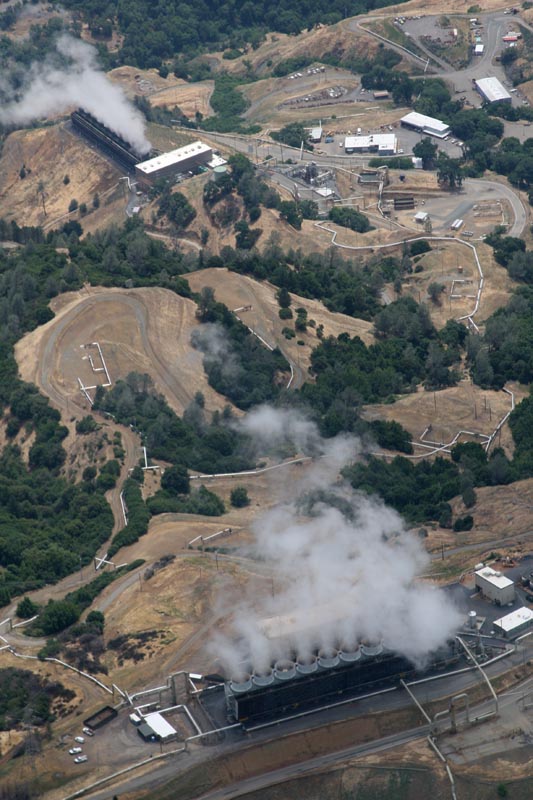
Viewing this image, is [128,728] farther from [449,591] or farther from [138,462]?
[138,462]

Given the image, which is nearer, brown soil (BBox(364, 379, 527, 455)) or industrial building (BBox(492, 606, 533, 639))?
industrial building (BBox(492, 606, 533, 639))

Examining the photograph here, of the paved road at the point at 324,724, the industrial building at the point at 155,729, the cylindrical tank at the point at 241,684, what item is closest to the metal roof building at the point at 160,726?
the industrial building at the point at 155,729

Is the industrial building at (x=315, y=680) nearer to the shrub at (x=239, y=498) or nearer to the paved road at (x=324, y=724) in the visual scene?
the paved road at (x=324, y=724)

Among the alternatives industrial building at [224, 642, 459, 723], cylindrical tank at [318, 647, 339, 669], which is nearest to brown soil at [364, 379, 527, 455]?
industrial building at [224, 642, 459, 723]

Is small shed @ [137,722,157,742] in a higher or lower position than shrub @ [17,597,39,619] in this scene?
higher

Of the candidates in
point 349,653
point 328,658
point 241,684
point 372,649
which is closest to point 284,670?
point 241,684

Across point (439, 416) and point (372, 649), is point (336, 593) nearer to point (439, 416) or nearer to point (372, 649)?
point (372, 649)

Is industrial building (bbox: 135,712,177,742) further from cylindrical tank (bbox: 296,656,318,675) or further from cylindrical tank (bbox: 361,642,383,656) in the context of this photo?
cylindrical tank (bbox: 361,642,383,656)
